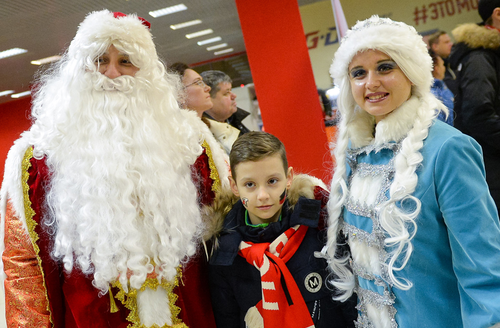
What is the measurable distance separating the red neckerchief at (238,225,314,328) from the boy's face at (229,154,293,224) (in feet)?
0.49

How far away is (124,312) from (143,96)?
38.1 inches

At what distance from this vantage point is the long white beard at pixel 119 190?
1.60m

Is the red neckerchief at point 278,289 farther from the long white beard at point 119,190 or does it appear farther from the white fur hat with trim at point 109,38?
the white fur hat with trim at point 109,38

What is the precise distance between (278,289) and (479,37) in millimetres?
2277

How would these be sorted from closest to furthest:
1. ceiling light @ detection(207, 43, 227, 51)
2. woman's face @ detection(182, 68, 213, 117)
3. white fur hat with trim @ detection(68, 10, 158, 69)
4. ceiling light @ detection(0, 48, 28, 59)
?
1. white fur hat with trim @ detection(68, 10, 158, 69)
2. woman's face @ detection(182, 68, 213, 117)
3. ceiling light @ detection(0, 48, 28, 59)
4. ceiling light @ detection(207, 43, 227, 51)

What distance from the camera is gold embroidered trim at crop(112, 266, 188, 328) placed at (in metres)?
1.64

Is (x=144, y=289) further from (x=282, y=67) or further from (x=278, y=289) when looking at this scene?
(x=282, y=67)

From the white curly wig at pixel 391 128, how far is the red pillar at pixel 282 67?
74.2 inches

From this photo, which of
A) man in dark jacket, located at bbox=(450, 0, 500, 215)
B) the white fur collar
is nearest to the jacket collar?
the white fur collar

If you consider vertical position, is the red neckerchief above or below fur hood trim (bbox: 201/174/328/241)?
below

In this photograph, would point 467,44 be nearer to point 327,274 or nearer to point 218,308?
point 327,274

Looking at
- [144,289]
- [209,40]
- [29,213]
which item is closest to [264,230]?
[144,289]

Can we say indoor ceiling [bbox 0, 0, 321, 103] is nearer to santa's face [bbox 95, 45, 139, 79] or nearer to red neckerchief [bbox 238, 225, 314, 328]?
santa's face [bbox 95, 45, 139, 79]

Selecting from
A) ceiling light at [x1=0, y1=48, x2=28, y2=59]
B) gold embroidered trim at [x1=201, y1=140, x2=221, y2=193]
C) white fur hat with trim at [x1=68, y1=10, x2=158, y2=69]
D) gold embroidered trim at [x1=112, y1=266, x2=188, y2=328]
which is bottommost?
gold embroidered trim at [x1=112, y1=266, x2=188, y2=328]
